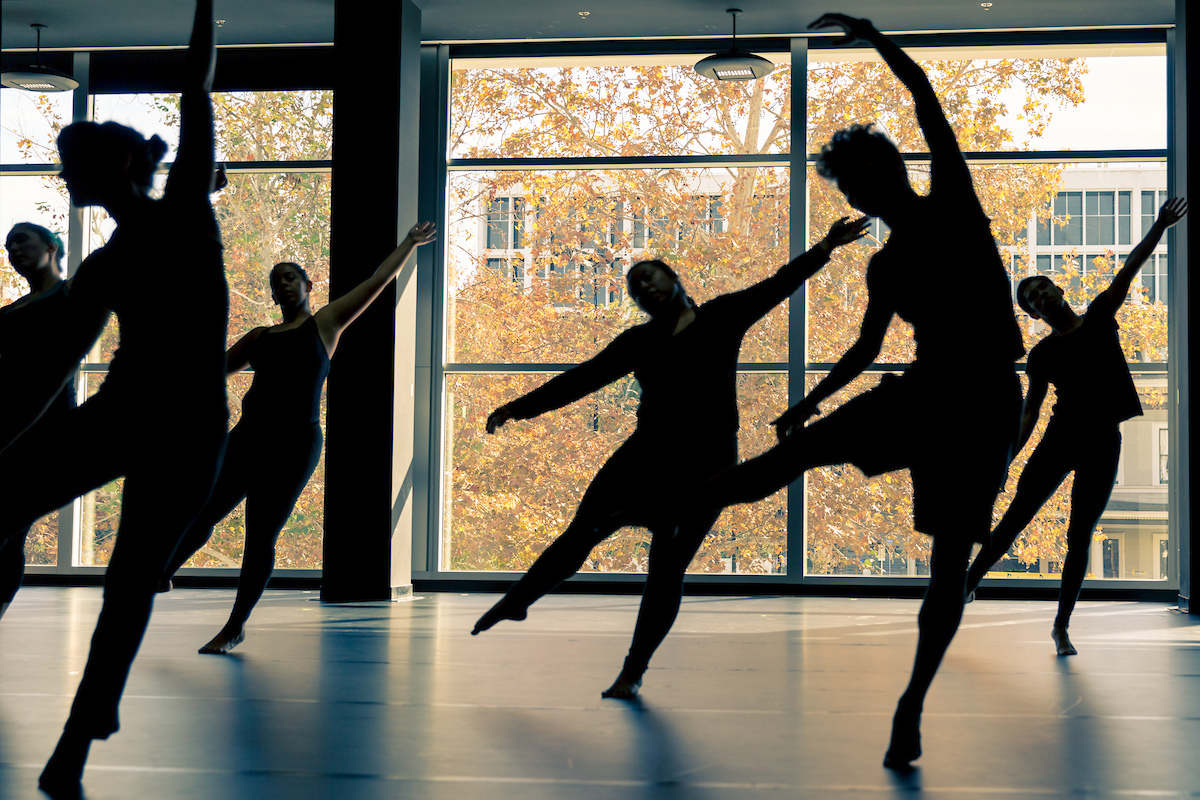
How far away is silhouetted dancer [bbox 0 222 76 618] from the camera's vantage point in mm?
3207

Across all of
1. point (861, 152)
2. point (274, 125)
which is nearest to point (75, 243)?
point (274, 125)

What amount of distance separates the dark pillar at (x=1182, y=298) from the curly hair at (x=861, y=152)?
4.04 metres

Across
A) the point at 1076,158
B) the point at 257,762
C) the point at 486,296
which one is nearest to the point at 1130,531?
the point at 1076,158

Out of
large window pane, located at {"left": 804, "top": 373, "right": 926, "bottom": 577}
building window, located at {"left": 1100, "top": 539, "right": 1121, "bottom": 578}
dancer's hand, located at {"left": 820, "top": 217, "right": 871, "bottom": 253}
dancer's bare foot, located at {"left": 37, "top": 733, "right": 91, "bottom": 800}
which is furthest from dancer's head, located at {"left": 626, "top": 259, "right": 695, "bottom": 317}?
building window, located at {"left": 1100, "top": 539, "right": 1121, "bottom": 578}

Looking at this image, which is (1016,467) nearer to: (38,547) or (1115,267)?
(1115,267)

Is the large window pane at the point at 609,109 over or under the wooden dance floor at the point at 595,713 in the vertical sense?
over

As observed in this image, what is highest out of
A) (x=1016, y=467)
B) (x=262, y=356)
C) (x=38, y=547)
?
(x=262, y=356)

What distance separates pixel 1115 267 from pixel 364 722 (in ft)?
19.1

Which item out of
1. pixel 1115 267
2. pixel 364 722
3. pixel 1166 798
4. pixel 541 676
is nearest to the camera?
pixel 1166 798

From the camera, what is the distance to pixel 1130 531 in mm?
6172

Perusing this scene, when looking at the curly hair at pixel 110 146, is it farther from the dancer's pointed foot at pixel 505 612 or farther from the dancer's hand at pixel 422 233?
the dancer's hand at pixel 422 233

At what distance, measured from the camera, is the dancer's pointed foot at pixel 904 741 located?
203 centimetres

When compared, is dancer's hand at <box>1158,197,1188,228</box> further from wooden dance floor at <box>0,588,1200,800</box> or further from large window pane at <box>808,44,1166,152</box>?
large window pane at <box>808,44,1166,152</box>

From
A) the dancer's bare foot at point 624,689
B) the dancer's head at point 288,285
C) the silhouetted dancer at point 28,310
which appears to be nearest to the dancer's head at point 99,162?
the silhouetted dancer at point 28,310
